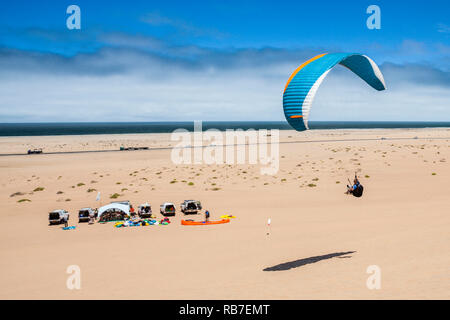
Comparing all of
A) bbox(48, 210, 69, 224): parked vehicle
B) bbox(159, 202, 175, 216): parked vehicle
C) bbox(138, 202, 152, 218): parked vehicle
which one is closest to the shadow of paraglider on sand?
bbox(159, 202, 175, 216): parked vehicle

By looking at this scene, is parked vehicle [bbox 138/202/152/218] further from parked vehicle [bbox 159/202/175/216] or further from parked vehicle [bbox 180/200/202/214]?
parked vehicle [bbox 180/200/202/214]

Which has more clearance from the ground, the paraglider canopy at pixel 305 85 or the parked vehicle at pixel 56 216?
the paraglider canopy at pixel 305 85

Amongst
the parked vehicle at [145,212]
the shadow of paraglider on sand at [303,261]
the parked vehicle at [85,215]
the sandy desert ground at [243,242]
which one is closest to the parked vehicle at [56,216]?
the sandy desert ground at [243,242]

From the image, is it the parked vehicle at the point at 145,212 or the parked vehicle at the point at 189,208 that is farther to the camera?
the parked vehicle at the point at 189,208

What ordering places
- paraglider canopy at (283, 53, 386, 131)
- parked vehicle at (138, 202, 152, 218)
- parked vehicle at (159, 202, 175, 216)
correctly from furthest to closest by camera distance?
parked vehicle at (159, 202, 175, 216), parked vehicle at (138, 202, 152, 218), paraglider canopy at (283, 53, 386, 131)

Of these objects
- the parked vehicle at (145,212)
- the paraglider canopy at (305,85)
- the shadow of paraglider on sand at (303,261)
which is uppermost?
the paraglider canopy at (305,85)

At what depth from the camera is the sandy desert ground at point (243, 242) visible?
12.8 metres

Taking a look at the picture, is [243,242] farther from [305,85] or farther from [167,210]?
[305,85]

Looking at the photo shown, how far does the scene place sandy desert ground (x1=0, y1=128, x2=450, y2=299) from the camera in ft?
42.1

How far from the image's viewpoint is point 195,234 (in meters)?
20.8

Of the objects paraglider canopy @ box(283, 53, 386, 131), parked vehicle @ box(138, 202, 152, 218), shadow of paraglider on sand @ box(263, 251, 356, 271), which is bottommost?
shadow of paraglider on sand @ box(263, 251, 356, 271)

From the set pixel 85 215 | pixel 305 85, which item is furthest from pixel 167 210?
pixel 305 85

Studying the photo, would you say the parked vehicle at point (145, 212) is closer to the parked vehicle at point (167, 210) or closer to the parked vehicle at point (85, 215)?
the parked vehicle at point (167, 210)

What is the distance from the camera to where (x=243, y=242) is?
→ 18891 mm
